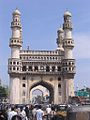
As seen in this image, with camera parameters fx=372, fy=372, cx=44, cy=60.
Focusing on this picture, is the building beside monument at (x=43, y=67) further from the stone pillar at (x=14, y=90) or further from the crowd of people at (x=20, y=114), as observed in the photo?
the crowd of people at (x=20, y=114)

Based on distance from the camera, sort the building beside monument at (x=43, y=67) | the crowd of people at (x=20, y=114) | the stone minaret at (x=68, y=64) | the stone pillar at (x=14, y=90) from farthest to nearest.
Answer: the building beside monument at (x=43, y=67) < the stone minaret at (x=68, y=64) < the stone pillar at (x=14, y=90) < the crowd of people at (x=20, y=114)

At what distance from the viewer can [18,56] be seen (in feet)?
206

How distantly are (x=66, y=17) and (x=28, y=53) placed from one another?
969cm

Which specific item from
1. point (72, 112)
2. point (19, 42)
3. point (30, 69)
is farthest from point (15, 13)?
point (72, 112)

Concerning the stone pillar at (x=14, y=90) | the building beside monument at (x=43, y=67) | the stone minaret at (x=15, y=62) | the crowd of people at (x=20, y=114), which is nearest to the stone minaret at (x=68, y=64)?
the building beside monument at (x=43, y=67)

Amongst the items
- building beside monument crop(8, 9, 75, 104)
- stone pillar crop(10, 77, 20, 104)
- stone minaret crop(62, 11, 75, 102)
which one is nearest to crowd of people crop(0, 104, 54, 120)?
stone pillar crop(10, 77, 20, 104)

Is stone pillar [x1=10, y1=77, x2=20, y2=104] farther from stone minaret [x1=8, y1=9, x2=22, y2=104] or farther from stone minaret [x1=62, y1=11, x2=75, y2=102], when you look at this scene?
stone minaret [x1=62, y1=11, x2=75, y2=102]

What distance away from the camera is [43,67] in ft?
211

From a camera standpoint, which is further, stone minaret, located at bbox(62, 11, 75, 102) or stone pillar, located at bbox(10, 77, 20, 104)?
stone minaret, located at bbox(62, 11, 75, 102)

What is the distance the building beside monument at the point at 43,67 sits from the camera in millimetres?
62219

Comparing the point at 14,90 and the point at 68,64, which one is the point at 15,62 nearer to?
the point at 14,90

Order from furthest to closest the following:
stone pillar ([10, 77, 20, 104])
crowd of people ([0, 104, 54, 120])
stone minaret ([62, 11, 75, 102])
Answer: stone minaret ([62, 11, 75, 102]) → stone pillar ([10, 77, 20, 104]) → crowd of people ([0, 104, 54, 120])

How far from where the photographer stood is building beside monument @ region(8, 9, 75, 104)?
6222cm

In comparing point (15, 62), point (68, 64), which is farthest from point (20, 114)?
point (68, 64)
